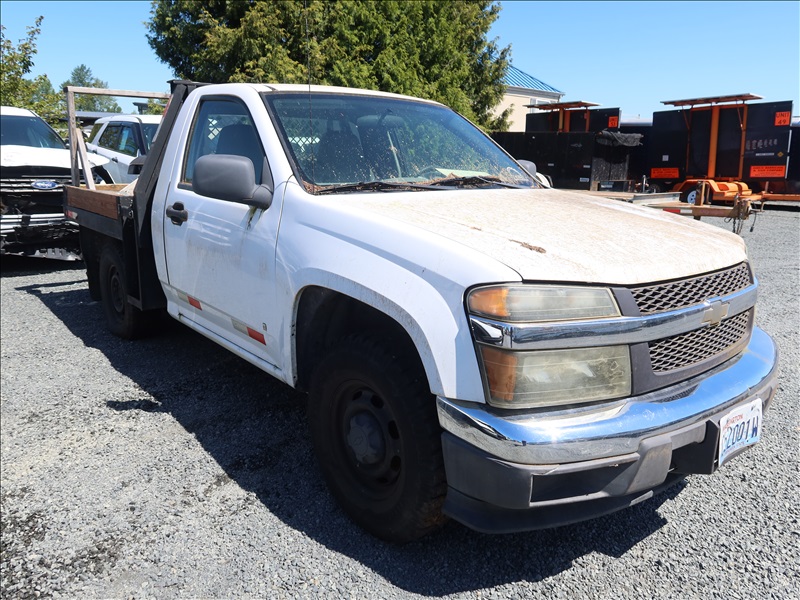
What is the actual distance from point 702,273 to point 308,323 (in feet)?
5.55

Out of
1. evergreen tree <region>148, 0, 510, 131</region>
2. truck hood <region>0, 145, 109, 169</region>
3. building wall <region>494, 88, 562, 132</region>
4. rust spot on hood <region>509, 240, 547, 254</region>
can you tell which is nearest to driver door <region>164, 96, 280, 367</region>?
rust spot on hood <region>509, 240, 547, 254</region>

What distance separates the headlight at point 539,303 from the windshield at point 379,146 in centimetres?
126

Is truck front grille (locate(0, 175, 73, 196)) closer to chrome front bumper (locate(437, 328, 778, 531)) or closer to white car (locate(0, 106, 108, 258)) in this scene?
white car (locate(0, 106, 108, 258))

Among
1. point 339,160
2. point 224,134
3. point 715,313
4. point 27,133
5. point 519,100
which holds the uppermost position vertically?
point 519,100

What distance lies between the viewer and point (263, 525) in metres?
2.85

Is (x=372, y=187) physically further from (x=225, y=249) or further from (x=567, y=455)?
(x=567, y=455)

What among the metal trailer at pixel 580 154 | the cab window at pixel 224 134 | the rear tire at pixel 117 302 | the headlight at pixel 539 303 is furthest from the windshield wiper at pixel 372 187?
the metal trailer at pixel 580 154

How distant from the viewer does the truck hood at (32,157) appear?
8.30 metres

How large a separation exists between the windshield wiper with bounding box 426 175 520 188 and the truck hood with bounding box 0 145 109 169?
7.15m

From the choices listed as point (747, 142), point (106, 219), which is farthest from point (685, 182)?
point (106, 219)

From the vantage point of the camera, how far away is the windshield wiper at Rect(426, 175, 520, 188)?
3.36 meters

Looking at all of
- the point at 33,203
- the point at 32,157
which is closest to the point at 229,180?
the point at 33,203

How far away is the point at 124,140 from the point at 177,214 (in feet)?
23.3

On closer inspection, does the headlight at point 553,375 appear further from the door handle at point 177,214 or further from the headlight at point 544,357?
the door handle at point 177,214
